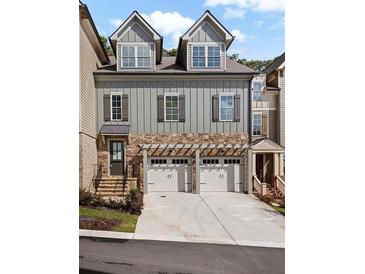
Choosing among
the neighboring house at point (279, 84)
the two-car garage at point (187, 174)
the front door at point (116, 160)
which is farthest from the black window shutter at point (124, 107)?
the neighboring house at point (279, 84)

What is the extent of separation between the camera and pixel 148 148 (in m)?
3.93

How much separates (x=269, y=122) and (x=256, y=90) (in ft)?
1.92

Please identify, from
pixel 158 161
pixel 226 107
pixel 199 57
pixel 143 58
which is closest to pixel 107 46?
pixel 143 58

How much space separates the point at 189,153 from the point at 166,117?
2.25 feet

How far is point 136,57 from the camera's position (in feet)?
13.4

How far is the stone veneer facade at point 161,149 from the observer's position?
3871 millimetres

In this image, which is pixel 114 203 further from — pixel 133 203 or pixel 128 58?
pixel 128 58

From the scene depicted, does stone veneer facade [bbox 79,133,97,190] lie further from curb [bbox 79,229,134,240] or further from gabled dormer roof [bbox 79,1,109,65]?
gabled dormer roof [bbox 79,1,109,65]

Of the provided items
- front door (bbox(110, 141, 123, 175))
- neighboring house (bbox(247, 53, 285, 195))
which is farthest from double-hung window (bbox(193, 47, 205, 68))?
front door (bbox(110, 141, 123, 175))

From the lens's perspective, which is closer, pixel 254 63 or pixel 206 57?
pixel 254 63

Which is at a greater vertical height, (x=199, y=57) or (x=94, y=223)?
(x=199, y=57)
